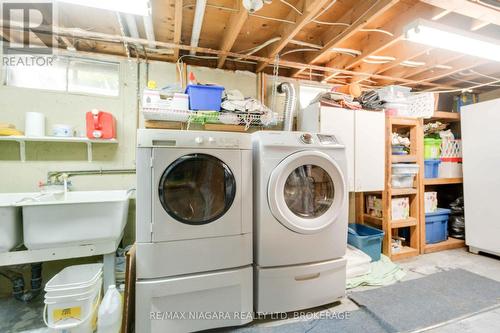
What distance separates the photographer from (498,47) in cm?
185

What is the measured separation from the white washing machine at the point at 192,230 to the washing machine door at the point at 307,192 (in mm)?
214

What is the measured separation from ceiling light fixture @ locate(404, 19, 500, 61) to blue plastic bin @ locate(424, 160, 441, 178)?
52.4 inches

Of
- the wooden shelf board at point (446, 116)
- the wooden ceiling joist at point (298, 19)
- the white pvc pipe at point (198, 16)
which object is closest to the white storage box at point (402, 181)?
the wooden shelf board at point (446, 116)

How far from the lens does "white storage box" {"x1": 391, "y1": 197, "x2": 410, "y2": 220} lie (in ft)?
8.79

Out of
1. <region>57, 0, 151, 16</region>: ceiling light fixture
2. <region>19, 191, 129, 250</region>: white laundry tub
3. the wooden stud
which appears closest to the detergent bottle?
<region>19, 191, 129, 250</region>: white laundry tub

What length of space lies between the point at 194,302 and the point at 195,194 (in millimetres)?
699

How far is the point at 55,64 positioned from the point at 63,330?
229 centimetres

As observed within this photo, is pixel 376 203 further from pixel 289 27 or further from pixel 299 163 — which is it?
pixel 289 27

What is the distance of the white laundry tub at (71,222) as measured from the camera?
155 cm

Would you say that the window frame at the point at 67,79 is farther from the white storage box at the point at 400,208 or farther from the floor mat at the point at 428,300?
the white storage box at the point at 400,208

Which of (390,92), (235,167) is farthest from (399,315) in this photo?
(390,92)

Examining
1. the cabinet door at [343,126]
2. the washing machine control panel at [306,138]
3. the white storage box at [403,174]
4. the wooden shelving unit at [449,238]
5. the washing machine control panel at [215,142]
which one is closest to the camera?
the washing machine control panel at [215,142]

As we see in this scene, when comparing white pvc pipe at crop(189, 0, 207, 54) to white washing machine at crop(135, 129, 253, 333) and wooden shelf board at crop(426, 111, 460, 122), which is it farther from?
wooden shelf board at crop(426, 111, 460, 122)

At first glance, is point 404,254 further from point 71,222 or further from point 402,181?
point 71,222
